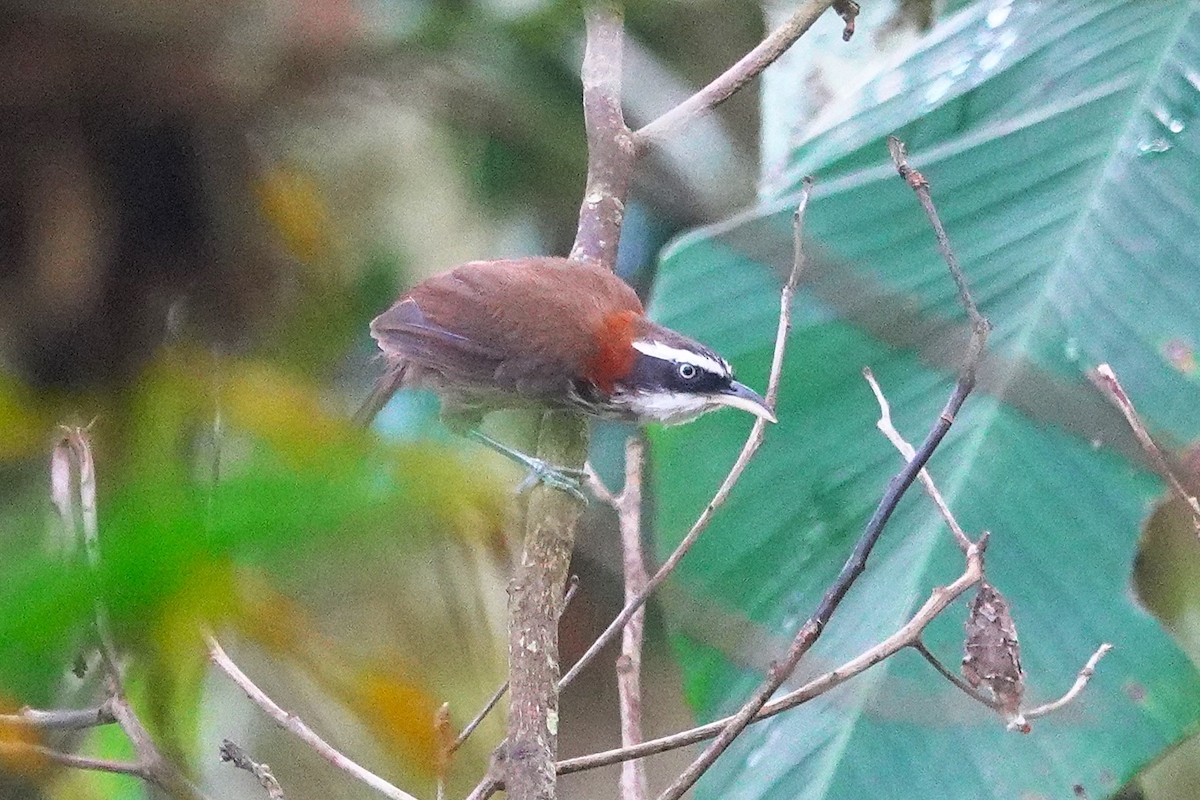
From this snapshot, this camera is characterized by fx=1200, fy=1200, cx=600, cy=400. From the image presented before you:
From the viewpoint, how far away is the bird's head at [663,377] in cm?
97

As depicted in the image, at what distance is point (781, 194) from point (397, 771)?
0.67m

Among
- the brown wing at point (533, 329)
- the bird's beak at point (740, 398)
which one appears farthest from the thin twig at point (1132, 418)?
the brown wing at point (533, 329)

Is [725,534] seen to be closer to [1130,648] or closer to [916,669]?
[916,669]

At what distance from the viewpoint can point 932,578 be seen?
91cm

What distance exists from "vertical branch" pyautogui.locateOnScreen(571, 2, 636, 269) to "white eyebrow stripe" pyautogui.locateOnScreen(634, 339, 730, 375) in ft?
0.32

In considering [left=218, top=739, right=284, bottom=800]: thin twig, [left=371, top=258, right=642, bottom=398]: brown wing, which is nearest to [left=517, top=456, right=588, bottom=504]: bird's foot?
[left=371, top=258, right=642, bottom=398]: brown wing

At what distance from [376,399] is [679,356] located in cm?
72

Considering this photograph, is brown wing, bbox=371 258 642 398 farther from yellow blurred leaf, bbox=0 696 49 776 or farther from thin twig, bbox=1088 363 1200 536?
yellow blurred leaf, bbox=0 696 49 776

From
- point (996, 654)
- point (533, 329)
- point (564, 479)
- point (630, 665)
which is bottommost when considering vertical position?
point (996, 654)

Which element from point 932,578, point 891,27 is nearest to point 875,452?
point 932,578

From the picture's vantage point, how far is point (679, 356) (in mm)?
998

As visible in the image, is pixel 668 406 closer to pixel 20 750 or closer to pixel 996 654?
pixel 996 654

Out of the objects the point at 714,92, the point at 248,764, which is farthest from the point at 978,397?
the point at 248,764

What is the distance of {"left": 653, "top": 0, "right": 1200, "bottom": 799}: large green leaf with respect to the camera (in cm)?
86
